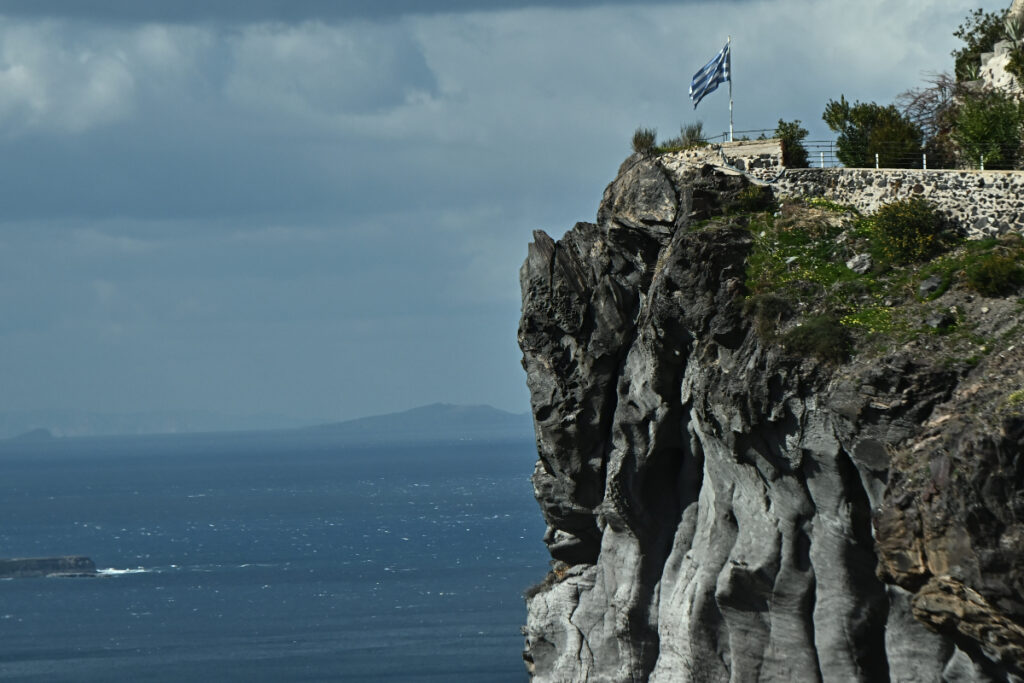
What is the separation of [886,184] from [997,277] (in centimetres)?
956

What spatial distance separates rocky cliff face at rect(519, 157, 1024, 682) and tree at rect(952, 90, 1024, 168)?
735 centimetres

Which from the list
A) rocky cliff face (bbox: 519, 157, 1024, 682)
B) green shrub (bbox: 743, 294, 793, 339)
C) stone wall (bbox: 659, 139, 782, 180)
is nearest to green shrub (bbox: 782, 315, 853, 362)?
rocky cliff face (bbox: 519, 157, 1024, 682)

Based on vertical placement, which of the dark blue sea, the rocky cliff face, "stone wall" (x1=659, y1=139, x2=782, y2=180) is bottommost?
the dark blue sea

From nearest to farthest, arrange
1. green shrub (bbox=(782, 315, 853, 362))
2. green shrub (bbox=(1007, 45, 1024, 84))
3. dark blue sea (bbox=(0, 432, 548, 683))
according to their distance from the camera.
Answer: green shrub (bbox=(782, 315, 853, 362)) → green shrub (bbox=(1007, 45, 1024, 84)) → dark blue sea (bbox=(0, 432, 548, 683))

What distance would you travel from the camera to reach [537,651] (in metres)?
55.2

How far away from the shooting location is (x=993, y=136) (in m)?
50.6

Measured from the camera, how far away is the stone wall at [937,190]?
44500mm

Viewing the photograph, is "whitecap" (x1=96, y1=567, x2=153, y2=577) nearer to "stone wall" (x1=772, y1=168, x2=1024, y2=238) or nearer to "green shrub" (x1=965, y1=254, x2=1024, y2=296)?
"stone wall" (x1=772, y1=168, x2=1024, y2=238)

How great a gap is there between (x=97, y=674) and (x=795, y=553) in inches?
Answer: 3672

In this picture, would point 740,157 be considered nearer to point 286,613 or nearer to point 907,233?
point 907,233

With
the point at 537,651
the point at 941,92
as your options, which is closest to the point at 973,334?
the point at 537,651

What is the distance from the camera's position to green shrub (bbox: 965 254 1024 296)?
129 feet

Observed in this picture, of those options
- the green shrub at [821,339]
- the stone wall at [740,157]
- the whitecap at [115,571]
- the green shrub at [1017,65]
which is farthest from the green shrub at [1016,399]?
the whitecap at [115,571]

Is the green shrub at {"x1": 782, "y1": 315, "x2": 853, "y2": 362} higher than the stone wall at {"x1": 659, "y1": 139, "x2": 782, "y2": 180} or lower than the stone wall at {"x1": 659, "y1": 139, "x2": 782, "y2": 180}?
lower
